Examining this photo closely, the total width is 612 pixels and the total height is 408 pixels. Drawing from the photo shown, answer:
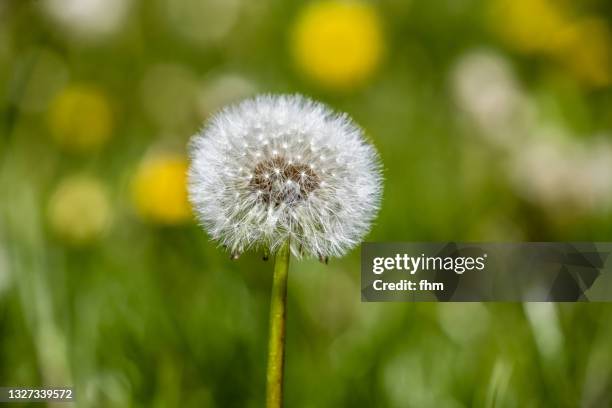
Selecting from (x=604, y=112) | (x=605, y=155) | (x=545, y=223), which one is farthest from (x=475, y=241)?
(x=604, y=112)

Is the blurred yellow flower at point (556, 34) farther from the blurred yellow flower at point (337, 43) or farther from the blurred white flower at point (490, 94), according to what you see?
the blurred yellow flower at point (337, 43)

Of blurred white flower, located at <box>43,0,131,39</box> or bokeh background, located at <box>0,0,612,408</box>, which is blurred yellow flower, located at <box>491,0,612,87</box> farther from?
blurred white flower, located at <box>43,0,131,39</box>

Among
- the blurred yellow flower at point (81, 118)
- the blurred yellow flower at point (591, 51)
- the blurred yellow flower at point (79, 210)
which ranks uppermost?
the blurred yellow flower at point (591, 51)

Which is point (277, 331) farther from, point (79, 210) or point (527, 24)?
point (527, 24)

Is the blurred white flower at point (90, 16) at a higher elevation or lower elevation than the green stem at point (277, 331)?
higher

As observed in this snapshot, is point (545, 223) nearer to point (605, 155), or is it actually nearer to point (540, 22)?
point (605, 155)

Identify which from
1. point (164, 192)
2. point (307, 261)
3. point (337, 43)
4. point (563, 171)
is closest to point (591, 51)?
point (563, 171)

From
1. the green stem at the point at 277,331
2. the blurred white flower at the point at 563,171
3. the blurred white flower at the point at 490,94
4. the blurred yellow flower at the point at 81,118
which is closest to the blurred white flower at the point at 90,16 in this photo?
the blurred yellow flower at the point at 81,118
